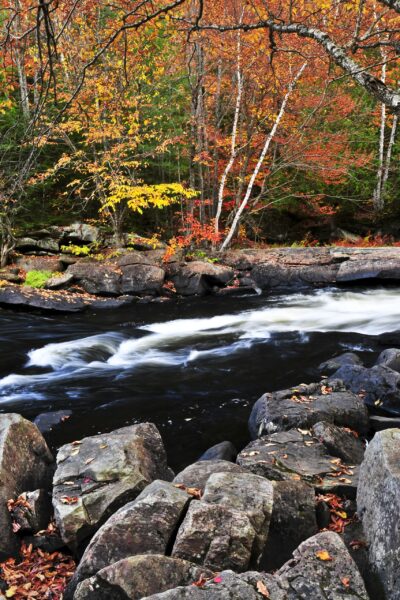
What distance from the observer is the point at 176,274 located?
1559 centimetres

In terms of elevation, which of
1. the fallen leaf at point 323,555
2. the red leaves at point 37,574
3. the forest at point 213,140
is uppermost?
the forest at point 213,140

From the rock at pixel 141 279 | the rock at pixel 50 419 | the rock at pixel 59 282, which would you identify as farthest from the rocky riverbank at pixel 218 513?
the rock at pixel 59 282

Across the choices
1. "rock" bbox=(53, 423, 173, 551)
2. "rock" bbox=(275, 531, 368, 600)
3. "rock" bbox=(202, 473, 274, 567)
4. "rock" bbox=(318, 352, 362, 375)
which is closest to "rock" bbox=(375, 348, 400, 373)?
"rock" bbox=(318, 352, 362, 375)

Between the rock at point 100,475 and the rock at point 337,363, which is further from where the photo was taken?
the rock at point 337,363

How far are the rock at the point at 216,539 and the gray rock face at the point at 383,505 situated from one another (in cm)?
87

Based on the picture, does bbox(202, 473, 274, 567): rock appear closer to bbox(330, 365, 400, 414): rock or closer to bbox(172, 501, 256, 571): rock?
bbox(172, 501, 256, 571): rock

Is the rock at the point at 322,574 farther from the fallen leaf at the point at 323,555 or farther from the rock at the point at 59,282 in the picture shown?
the rock at the point at 59,282

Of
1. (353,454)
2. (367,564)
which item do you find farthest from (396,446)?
(353,454)

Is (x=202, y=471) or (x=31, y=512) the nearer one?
(x=31, y=512)

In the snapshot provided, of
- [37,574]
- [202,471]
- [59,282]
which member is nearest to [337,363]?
[202,471]

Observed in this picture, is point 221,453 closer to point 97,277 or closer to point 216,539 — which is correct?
point 216,539

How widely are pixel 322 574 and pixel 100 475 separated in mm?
2242

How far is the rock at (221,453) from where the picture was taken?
17.0 feet

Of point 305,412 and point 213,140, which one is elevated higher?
point 213,140
